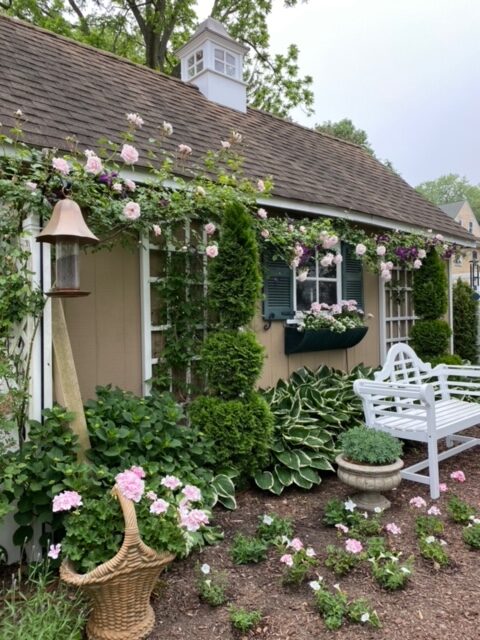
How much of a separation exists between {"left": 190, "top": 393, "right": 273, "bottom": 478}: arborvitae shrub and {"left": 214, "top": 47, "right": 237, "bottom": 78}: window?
17.2 ft

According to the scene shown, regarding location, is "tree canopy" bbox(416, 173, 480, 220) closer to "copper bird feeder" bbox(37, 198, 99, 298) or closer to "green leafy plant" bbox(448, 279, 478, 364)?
"green leafy plant" bbox(448, 279, 478, 364)

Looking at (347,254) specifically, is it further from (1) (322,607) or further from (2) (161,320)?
(1) (322,607)

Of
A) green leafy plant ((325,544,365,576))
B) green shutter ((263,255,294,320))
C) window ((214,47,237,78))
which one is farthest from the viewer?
window ((214,47,237,78))

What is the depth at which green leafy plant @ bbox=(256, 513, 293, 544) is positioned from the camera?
264cm

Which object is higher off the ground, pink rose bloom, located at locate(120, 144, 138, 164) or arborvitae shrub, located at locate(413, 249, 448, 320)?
pink rose bloom, located at locate(120, 144, 138, 164)

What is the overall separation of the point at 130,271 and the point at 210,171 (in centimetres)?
124

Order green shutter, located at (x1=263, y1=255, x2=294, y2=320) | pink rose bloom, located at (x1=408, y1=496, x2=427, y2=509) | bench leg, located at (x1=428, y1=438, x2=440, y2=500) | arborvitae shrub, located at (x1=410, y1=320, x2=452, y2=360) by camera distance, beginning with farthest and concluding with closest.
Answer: arborvitae shrub, located at (x1=410, y1=320, x2=452, y2=360)
green shutter, located at (x1=263, y1=255, x2=294, y2=320)
bench leg, located at (x1=428, y1=438, x2=440, y2=500)
pink rose bloom, located at (x1=408, y1=496, x2=427, y2=509)

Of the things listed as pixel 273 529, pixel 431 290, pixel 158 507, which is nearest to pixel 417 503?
pixel 273 529

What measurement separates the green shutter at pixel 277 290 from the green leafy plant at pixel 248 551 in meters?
2.38

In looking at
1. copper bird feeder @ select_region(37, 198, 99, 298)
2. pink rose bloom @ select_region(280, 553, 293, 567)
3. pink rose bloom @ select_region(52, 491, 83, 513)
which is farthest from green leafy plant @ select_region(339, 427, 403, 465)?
copper bird feeder @ select_region(37, 198, 99, 298)

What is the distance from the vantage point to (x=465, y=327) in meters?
9.12

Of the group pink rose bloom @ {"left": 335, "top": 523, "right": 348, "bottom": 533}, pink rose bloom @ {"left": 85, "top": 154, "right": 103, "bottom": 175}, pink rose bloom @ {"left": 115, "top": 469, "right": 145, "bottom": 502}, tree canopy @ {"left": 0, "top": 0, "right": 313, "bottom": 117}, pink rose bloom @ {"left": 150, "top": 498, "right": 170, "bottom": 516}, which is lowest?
pink rose bloom @ {"left": 335, "top": 523, "right": 348, "bottom": 533}

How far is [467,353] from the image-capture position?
356 inches

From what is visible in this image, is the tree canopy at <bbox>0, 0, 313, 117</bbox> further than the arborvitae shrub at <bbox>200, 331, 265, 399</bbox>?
Yes
